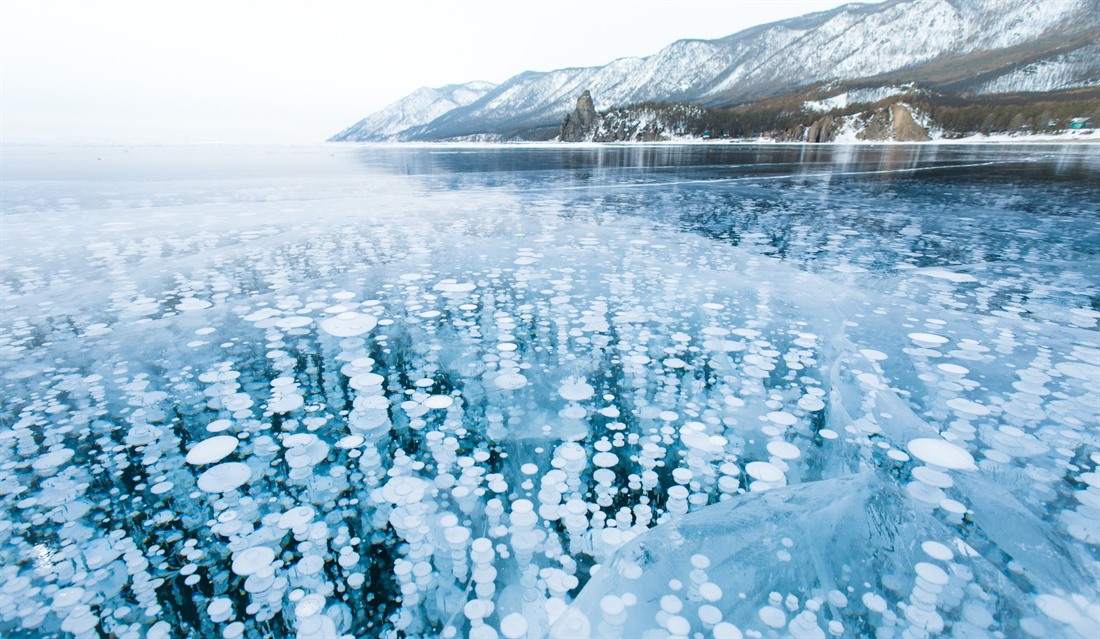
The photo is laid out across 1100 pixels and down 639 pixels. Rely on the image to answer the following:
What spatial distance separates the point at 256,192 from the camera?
48.7 feet

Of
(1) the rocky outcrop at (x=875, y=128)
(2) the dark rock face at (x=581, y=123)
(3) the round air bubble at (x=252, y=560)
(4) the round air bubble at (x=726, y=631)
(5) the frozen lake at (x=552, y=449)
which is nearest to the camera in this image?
(4) the round air bubble at (x=726, y=631)

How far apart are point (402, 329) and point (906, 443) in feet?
12.1

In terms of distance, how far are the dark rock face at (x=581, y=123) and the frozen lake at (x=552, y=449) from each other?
4660 inches

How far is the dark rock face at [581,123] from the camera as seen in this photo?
117m

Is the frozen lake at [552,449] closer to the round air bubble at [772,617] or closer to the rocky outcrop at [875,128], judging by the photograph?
the round air bubble at [772,617]

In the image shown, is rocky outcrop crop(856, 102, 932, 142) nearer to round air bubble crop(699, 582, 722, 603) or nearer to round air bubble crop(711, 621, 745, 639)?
round air bubble crop(699, 582, 722, 603)

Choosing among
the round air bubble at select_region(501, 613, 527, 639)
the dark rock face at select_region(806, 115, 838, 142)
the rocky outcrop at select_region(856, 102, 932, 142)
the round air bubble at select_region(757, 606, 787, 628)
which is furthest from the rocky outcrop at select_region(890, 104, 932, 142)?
the round air bubble at select_region(501, 613, 527, 639)

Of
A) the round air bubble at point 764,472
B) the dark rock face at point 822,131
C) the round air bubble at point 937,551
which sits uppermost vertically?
the dark rock face at point 822,131

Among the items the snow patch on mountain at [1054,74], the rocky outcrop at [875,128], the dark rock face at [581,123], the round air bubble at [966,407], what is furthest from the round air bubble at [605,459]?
the snow patch on mountain at [1054,74]

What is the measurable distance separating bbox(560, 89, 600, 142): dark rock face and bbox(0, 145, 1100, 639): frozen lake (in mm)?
118369

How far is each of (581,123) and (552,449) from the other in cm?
12426

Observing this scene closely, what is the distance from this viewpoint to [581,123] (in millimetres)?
117625

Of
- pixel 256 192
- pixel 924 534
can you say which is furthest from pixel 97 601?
pixel 256 192

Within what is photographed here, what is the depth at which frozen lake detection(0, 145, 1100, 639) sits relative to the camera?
72.5 inches
